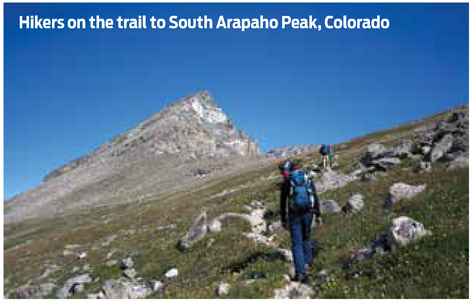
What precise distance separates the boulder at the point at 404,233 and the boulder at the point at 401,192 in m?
6.49

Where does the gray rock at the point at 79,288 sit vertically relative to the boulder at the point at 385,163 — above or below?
below

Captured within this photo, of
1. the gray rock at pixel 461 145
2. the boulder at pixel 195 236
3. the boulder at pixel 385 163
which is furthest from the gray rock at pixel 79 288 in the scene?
the gray rock at pixel 461 145

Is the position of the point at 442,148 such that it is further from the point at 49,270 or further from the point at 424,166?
the point at 49,270

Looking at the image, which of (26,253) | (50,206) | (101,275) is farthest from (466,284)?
(50,206)

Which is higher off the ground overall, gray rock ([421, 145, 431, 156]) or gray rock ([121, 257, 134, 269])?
gray rock ([421, 145, 431, 156])

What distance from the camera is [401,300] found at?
956cm

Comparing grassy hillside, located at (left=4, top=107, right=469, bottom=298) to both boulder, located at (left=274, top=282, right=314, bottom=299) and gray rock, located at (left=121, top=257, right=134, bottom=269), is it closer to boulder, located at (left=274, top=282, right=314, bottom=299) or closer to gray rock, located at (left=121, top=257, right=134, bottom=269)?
boulder, located at (left=274, top=282, right=314, bottom=299)

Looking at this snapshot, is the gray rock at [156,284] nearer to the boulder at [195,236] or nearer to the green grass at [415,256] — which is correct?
the boulder at [195,236]

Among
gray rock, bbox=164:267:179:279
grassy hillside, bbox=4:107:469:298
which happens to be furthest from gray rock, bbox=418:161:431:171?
gray rock, bbox=164:267:179:279

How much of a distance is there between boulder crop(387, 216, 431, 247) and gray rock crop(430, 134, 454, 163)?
15528mm

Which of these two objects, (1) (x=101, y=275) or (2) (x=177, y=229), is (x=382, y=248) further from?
(2) (x=177, y=229)

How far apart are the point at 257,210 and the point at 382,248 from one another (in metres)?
16.4

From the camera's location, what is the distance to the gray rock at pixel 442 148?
89.1 feet

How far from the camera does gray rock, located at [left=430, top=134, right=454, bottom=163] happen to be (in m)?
27.2
